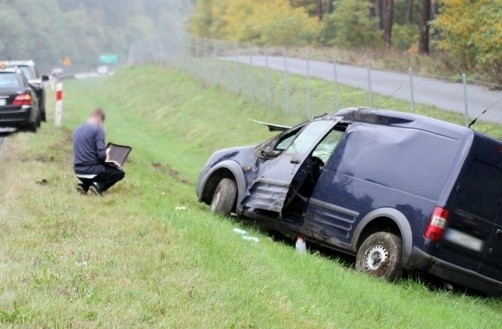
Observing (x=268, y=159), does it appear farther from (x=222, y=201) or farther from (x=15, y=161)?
(x=15, y=161)

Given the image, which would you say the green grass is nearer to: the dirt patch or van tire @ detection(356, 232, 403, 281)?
van tire @ detection(356, 232, 403, 281)

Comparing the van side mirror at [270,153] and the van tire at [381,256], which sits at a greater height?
the van side mirror at [270,153]

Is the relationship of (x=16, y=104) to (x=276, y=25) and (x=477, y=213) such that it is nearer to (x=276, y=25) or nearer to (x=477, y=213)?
(x=477, y=213)

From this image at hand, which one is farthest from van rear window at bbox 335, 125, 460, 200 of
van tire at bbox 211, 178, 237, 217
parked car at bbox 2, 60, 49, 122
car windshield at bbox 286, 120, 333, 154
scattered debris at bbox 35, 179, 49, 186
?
parked car at bbox 2, 60, 49, 122

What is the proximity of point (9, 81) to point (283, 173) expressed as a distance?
10444mm

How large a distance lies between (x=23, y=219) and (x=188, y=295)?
3.22 metres

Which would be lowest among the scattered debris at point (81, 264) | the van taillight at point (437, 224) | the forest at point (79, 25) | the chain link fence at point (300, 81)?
the forest at point (79, 25)

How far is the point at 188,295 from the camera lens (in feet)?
19.9

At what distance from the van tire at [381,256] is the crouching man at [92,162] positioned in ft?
11.9

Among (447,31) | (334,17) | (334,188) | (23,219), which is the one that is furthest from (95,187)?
(334,17)

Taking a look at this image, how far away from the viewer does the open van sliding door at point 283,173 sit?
10227 mm

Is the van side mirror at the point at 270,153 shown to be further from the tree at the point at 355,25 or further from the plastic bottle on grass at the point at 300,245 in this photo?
the tree at the point at 355,25

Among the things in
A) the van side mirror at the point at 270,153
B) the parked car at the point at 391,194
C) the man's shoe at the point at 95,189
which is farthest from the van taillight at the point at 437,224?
the man's shoe at the point at 95,189

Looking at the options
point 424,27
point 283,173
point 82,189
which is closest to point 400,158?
point 283,173
